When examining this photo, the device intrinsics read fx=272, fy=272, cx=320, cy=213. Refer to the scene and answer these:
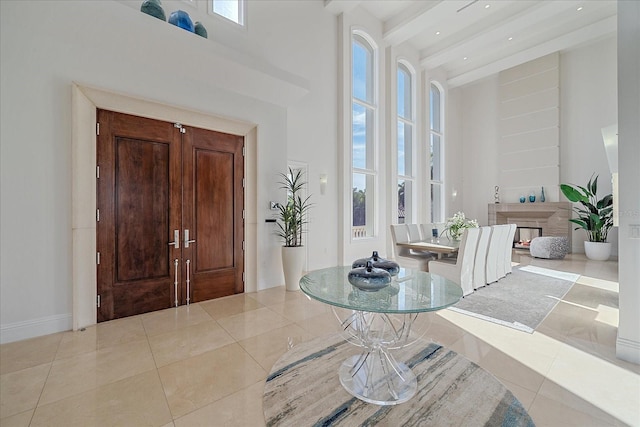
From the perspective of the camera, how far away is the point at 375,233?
6.91m

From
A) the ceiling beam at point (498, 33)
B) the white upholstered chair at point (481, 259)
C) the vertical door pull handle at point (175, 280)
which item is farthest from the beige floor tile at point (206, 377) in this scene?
the ceiling beam at point (498, 33)

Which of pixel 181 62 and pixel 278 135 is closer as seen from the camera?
pixel 181 62

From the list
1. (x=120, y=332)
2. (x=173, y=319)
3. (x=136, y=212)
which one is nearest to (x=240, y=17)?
(x=136, y=212)

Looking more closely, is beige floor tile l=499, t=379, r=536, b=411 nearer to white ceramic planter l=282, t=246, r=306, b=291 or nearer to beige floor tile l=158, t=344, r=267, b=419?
beige floor tile l=158, t=344, r=267, b=419

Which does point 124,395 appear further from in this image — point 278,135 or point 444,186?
point 444,186

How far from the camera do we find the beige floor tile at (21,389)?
5.87 feet

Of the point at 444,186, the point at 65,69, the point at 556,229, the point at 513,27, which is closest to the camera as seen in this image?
the point at 65,69

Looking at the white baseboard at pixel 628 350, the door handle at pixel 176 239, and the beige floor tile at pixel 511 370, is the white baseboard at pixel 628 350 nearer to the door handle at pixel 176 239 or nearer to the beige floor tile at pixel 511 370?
the beige floor tile at pixel 511 370

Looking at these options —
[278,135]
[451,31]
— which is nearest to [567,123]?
[451,31]

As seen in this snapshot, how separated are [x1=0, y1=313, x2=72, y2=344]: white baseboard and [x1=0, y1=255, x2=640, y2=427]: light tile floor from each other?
80 millimetres

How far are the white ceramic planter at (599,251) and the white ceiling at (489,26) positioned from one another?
17.8 ft

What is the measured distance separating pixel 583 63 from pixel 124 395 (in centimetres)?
1200

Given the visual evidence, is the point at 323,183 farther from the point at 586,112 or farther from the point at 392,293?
the point at 586,112

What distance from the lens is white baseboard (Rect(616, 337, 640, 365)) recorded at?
7.54ft
